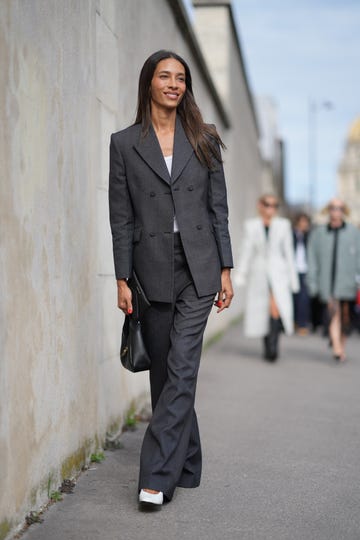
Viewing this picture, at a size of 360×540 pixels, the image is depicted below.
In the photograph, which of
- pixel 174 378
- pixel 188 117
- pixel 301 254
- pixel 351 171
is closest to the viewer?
pixel 174 378

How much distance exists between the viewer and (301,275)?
15.3 metres

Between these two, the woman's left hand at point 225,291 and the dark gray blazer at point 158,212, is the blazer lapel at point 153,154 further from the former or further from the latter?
the woman's left hand at point 225,291

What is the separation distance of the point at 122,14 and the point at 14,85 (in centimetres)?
278

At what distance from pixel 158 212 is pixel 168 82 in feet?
2.00

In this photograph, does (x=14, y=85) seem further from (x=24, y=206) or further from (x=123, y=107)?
(x=123, y=107)

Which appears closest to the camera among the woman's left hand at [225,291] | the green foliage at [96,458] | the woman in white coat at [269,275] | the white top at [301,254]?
the woman's left hand at [225,291]

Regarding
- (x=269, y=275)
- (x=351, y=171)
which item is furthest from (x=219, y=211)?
(x=351, y=171)

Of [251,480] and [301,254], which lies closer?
[251,480]

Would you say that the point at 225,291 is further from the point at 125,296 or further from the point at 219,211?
the point at 125,296

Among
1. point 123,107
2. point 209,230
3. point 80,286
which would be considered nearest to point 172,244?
point 209,230

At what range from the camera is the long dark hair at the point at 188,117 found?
455 cm

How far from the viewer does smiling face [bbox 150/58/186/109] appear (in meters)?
4.54

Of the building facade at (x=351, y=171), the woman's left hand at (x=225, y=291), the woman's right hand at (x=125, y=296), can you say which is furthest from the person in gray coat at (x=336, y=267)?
the building facade at (x=351, y=171)

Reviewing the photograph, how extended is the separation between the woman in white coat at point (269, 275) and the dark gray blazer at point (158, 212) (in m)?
6.07
